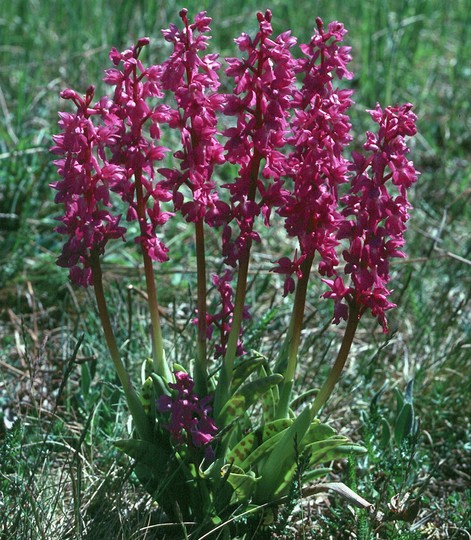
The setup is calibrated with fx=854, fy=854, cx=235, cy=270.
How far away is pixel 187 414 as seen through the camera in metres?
2.20

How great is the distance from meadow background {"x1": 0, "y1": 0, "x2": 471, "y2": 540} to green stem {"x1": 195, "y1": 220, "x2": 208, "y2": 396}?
30cm

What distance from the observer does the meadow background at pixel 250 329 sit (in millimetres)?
2506

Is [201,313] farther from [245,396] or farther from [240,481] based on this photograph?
[240,481]

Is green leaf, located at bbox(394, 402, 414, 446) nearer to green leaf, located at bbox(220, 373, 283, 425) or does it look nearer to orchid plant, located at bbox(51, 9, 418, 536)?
orchid plant, located at bbox(51, 9, 418, 536)

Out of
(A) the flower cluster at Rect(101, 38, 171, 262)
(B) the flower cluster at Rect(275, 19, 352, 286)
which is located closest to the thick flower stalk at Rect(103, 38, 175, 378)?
(A) the flower cluster at Rect(101, 38, 171, 262)

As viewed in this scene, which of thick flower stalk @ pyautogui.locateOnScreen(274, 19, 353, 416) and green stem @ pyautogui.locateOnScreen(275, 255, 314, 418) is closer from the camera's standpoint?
thick flower stalk @ pyautogui.locateOnScreen(274, 19, 353, 416)

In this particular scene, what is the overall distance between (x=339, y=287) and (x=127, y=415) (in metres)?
1.13

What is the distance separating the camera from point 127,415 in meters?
2.99

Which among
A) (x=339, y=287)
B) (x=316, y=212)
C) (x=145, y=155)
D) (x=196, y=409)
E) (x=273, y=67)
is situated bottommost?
(x=196, y=409)

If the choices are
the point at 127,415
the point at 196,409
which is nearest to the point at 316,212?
the point at 196,409

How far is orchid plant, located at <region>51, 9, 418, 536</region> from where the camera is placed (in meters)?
1.99

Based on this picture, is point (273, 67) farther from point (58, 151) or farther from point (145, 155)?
point (58, 151)

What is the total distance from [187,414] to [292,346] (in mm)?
341

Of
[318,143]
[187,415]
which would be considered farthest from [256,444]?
[318,143]
